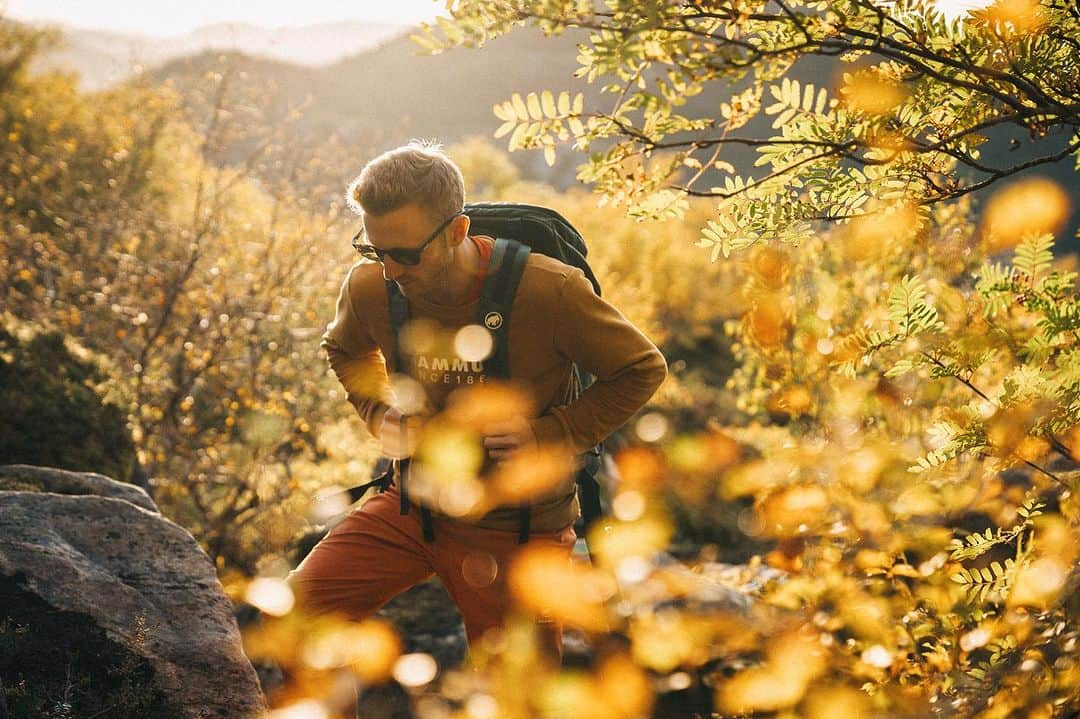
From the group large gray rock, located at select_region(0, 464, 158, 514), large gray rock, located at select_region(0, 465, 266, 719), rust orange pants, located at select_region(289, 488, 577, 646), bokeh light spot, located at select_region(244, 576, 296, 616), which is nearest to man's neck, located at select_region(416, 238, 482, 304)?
rust orange pants, located at select_region(289, 488, 577, 646)

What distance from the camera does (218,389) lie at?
7.58 metres

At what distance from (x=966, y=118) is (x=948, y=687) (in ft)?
6.11

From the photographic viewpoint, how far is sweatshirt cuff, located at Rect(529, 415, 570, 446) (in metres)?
2.44

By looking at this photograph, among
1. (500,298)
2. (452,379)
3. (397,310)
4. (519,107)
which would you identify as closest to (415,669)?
(452,379)

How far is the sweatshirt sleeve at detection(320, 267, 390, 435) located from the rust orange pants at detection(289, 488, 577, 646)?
380 mm

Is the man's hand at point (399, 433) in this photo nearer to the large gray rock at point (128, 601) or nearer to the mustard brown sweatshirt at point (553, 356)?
the mustard brown sweatshirt at point (553, 356)

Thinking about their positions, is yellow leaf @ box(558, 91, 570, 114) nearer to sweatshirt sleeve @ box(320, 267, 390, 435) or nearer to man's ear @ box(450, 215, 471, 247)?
man's ear @ box(450, 215, 471, 247)

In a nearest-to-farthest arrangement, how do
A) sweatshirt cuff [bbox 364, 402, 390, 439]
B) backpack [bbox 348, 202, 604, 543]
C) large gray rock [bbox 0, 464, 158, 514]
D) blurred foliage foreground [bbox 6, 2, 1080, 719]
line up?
1. blurred foliage foreground [bbox 6, 2, 1080, 719]
2. backpack [bbox 348, 202, 604, 543]
3. sweatshirt cuff [bbox 364, 402, 390, 439]
4. large gray rock [bbox 0, 464, 158, 514]

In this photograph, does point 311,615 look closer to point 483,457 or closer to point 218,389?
point 483,457

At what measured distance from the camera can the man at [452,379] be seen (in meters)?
2.35

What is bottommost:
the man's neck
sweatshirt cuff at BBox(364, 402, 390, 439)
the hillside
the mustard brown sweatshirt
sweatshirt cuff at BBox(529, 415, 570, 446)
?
the hillside

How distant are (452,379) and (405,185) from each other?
26.1 inches

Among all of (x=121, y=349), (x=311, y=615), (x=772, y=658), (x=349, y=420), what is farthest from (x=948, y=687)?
(x=121, y=349)

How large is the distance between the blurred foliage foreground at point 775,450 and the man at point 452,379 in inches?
4.2
